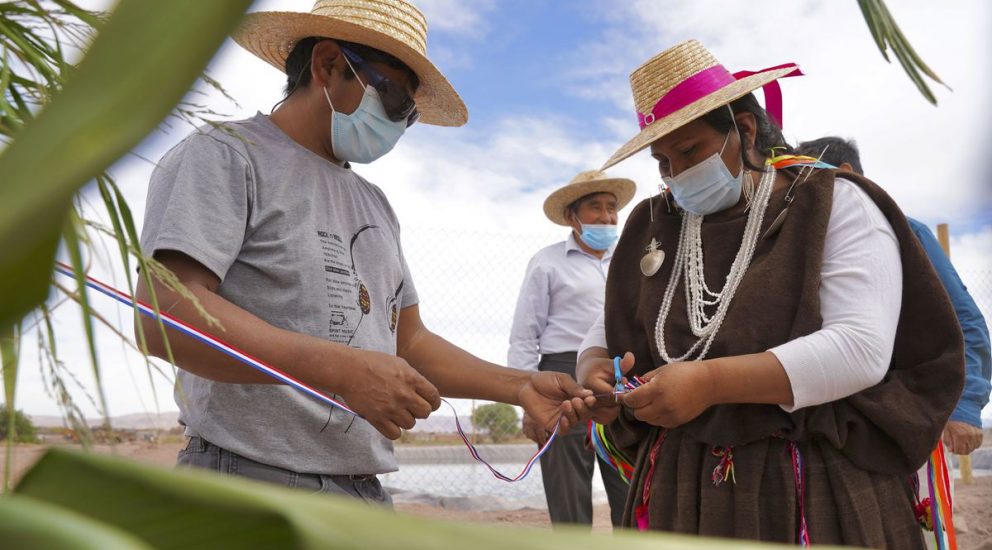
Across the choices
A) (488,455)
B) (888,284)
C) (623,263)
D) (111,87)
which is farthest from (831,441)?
(488,455)

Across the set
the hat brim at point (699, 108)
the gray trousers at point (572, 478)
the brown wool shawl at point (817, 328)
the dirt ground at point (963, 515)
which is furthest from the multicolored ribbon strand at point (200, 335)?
the dirt ground at point (963, 515)

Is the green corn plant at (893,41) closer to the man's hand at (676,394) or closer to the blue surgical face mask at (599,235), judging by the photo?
the man's hand at (676,394)

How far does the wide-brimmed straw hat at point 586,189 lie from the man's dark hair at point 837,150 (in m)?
1.87

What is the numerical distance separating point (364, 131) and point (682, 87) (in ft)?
2.92

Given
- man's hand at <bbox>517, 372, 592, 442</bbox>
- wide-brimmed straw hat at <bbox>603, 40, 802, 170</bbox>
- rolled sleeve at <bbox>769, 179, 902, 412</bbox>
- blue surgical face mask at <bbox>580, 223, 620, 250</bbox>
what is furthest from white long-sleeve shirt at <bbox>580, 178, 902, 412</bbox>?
blue surgical face mask at <bbox>580, 223, 620, 250</bbox>

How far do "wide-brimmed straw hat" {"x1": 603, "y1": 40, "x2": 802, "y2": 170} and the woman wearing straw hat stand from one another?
0.06ft

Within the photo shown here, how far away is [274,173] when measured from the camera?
1795 mm

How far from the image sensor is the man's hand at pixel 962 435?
315cm

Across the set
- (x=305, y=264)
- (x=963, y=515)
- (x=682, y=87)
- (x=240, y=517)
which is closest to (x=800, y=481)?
(x=682, y=87)

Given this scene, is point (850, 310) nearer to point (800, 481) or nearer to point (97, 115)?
point (800, 481)

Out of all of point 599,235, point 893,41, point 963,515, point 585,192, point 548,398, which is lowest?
point 963,515

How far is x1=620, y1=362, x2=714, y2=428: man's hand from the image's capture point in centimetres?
175

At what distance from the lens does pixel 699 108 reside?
2143mm

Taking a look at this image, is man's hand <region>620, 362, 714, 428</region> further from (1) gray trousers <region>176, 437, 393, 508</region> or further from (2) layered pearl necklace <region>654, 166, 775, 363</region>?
(1) gray trousers <region>176, 437, 393, 508</region>
